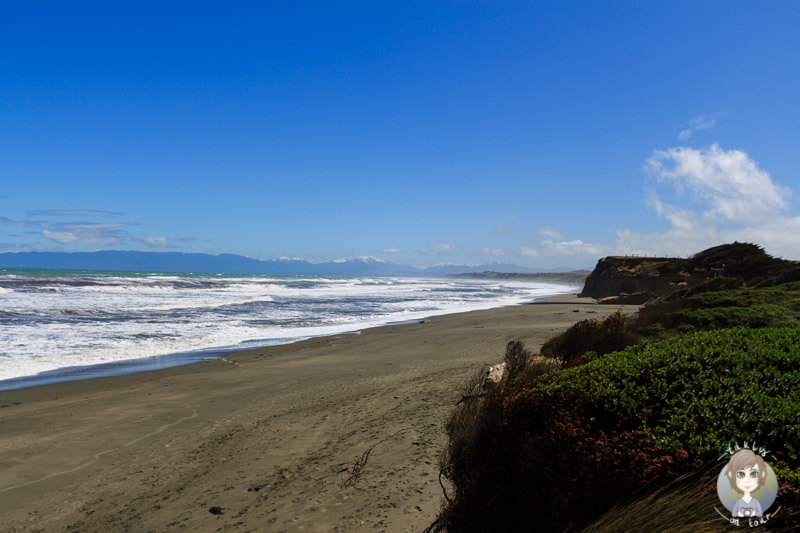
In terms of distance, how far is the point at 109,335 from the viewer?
649 inches

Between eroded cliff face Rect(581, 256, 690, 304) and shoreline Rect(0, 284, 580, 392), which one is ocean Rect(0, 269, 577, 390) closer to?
shoreline Rect(0, 284, 580, 392)

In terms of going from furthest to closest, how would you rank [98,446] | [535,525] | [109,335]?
[109,335] < [98,446] < [535,525]

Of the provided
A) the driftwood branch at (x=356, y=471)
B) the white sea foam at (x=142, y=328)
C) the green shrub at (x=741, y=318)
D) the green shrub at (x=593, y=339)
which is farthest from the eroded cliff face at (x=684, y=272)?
the driftwood branch at (x=356, y=471)

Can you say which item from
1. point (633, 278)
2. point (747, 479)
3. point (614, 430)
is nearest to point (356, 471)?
point (614, 430)

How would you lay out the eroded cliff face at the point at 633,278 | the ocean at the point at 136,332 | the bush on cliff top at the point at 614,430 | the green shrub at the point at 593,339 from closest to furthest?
1. the bush on cliff top at the point at 614,430
2. the green shrub at the point at 593,339
3. the ocean at the point at 136,332
4. the eroded cliff face at the point at 633,278

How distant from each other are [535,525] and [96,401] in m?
8.83

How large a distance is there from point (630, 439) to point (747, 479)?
77 centimetres

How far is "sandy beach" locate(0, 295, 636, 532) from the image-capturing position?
4.66 meters

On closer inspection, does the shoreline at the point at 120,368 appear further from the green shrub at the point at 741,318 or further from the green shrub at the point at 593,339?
the green shrub at the point at 741,318

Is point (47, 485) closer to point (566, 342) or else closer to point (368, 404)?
point (368, 404)

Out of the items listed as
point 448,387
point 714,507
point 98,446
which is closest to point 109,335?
point 98,446

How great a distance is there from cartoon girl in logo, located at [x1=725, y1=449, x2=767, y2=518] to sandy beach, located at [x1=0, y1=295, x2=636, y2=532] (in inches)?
104

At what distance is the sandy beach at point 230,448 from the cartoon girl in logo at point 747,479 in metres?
2.65

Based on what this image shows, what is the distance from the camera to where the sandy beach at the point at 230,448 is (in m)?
4.66
